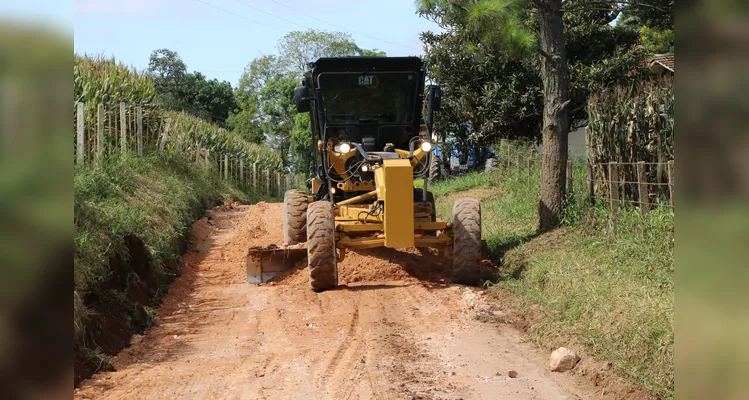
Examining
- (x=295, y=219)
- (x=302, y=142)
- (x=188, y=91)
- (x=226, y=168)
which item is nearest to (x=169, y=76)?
(x=188, y=91)

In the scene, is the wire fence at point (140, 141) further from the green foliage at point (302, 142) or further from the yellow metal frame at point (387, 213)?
the green foliage at point (302, 142)

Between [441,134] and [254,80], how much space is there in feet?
135

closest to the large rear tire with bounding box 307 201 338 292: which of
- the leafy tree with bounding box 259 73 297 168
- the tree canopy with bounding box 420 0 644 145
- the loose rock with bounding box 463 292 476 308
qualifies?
the loose rock with bounding box 463 292 476 308

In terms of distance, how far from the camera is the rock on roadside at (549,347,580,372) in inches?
226

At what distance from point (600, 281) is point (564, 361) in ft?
6.93

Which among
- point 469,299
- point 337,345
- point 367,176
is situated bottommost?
point 337,345

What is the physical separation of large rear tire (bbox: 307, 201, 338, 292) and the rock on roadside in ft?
13.0

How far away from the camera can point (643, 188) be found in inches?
364

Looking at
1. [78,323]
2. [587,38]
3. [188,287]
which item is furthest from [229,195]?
[78,323]

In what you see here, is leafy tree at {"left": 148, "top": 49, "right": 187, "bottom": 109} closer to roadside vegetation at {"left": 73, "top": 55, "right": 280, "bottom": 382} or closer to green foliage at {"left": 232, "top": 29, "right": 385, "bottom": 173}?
green foliage at {"left": 232, "top": 29, "right": 385, "bottom": 173}

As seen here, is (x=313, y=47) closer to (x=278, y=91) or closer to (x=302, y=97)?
(x=278, y=91)
